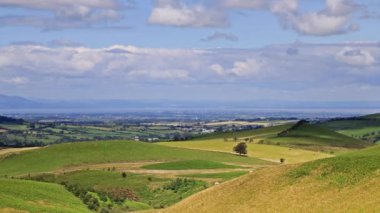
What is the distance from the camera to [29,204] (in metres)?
60.3

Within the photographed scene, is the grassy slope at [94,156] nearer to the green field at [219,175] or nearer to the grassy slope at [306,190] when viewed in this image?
the green field at [219,175]

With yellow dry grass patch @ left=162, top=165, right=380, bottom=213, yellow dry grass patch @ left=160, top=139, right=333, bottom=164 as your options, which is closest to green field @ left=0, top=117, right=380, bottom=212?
yellow dry grass patch @ left=160, top=139, right=333, bottom=164

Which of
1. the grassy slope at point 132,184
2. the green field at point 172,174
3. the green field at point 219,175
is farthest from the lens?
the green field at point 219,175

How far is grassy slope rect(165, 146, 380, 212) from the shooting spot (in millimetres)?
44781

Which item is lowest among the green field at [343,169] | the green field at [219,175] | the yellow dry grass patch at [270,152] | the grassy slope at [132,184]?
the grassy slope at [132,184]

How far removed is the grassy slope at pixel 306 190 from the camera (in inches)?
1763

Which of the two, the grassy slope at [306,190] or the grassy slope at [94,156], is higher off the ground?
the grassy slope at [306,190]

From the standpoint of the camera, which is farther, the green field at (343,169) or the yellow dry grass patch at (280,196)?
the green field at (343,169)

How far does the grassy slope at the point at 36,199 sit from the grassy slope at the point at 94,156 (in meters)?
50.3

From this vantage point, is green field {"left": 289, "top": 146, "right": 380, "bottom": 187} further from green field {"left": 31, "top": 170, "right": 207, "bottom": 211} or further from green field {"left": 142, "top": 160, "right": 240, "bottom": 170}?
green field {"left": 142, "top": 160, "right": 240, "bottom": 170}

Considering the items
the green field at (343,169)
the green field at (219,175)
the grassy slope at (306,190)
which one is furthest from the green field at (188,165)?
the green field at (343,169)

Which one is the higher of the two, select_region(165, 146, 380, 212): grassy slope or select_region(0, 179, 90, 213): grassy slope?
select_region(165, 146, 380, 212): grassy slope

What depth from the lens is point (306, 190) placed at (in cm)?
4856

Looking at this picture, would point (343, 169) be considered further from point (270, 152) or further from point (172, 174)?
point (270, 152)
